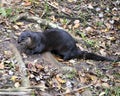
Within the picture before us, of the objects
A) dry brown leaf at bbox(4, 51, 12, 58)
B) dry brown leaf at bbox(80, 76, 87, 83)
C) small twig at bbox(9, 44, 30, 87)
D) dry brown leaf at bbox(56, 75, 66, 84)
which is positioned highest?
dry brown leaf at bbox(4, 51, 12, 58)

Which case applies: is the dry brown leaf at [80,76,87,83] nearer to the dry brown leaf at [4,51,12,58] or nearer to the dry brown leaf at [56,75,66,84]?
the dry brown leaf at [56,75,66,84]

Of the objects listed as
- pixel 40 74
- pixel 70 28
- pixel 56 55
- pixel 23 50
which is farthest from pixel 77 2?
pixel 40 74

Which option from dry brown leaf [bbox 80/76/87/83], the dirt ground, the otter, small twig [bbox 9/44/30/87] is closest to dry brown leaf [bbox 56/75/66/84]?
the dirt ground

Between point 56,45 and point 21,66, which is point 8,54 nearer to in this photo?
point 21,66

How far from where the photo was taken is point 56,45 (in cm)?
669

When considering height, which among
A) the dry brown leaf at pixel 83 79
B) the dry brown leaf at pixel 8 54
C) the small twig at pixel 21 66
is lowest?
the dry brown leaf at pixel 83 79

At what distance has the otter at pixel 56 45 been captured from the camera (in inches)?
247

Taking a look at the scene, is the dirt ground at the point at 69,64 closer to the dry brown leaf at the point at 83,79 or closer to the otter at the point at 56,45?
the dry brown leaf at the point at 83,79

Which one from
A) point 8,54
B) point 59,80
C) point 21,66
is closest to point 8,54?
point 8,54

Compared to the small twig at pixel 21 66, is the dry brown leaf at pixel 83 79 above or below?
below

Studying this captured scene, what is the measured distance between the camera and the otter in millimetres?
6275

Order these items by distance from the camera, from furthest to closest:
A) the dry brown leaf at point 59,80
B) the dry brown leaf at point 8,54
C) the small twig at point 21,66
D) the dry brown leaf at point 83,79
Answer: the dry brown leaf at point 83,79 → the dry brown leaf at point 8,54 → the dry brown leaf at point 59,80 → the small twig at point 21,66

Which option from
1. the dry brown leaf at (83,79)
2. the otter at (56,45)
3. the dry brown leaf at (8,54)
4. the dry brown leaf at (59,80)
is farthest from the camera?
the otter at (56,45)

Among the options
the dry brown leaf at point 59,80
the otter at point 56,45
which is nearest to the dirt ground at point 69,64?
the dry brown leaf at point 59,80
